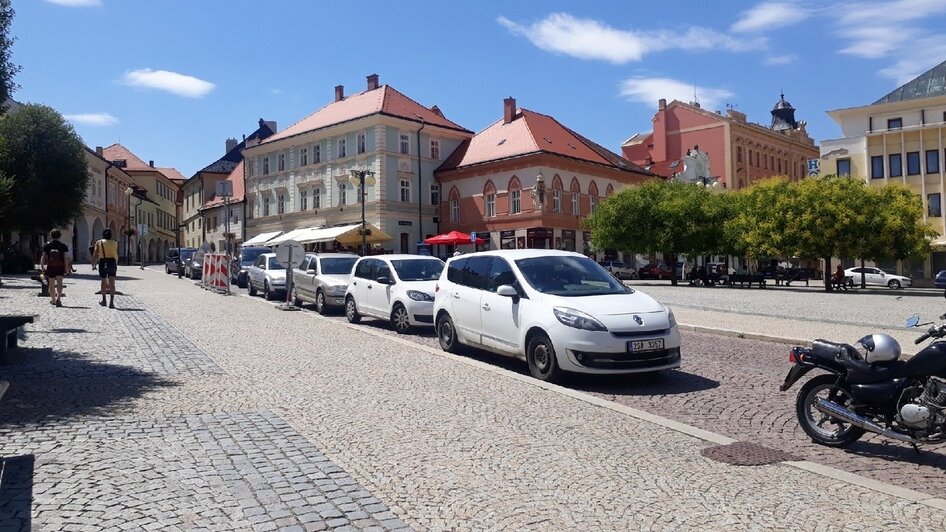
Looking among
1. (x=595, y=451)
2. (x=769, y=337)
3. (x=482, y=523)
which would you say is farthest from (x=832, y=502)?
(x=769, y=337)

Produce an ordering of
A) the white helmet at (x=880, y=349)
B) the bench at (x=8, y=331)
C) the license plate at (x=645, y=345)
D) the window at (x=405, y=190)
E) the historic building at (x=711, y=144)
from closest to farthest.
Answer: the white helmet at (x=880, y=349) → the license plate at (x=645, y=345) → the bench at (x=8, y=331) → the window at (x=405, y=190) → the historic building at (x=711, y=144)

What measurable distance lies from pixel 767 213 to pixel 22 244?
42.7 meters

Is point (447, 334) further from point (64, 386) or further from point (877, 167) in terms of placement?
point (877, 167)

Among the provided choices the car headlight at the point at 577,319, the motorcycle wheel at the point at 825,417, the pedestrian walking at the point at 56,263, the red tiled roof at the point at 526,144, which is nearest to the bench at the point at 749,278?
the red tiled roof at the point at 526,144

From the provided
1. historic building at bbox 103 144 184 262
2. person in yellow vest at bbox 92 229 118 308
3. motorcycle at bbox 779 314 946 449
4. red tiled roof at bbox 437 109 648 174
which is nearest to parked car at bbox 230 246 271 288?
person in yellow vest at bbox 92 229 118 308

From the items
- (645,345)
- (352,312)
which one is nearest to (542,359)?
(645,345)

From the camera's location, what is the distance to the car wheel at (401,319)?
15.1 meters

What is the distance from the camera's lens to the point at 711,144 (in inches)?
2936

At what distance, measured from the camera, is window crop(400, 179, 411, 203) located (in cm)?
5594

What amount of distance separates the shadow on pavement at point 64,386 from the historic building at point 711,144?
214 ft

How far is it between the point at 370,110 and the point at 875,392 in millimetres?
53032

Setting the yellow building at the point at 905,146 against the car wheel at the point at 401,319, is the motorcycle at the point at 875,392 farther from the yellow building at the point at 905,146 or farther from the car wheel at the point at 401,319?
the yellow building at the point at 905,146

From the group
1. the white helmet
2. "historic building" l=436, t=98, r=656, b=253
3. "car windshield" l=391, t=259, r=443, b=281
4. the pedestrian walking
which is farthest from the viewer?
"historic building" l=436, t=98, r=656, b=253

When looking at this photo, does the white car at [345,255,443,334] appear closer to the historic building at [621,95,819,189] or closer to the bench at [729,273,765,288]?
the bench at [729,273,765,288]
